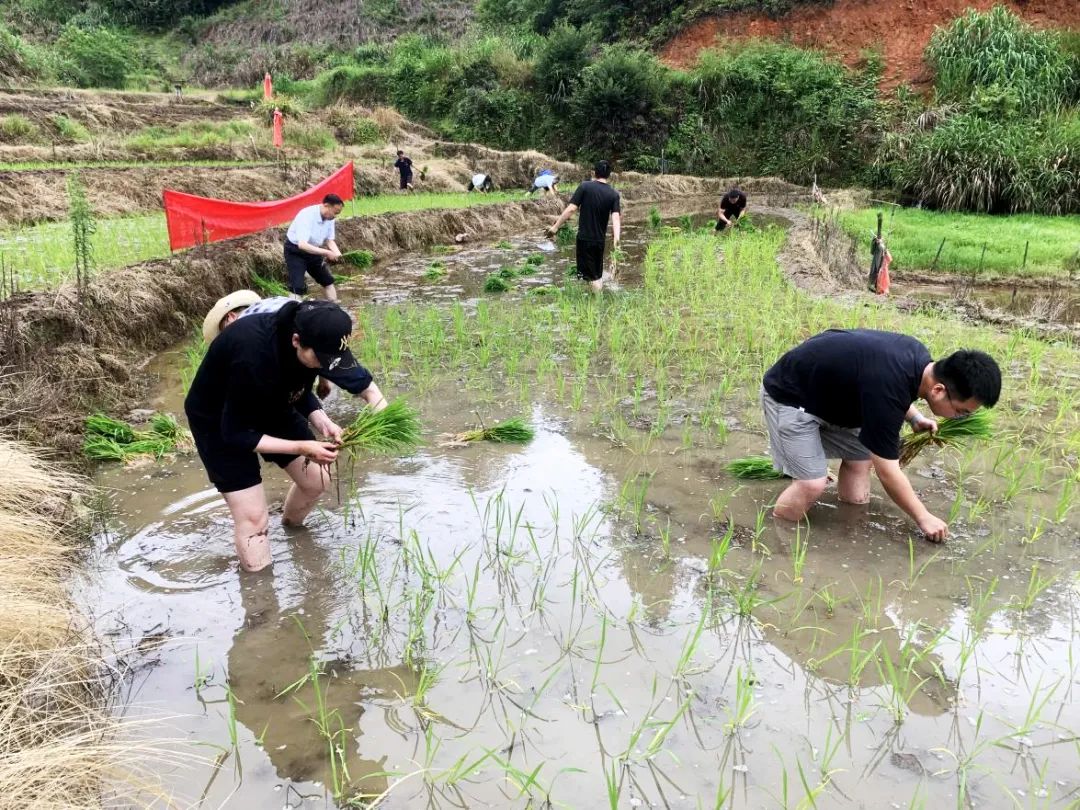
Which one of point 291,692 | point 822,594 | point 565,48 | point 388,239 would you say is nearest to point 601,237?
point 388,239

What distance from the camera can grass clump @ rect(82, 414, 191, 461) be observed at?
4.07 metres

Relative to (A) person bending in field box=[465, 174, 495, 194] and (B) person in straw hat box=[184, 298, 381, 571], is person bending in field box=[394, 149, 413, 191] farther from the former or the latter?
(B) person in straw hat box=[184, 298, 381, 571]

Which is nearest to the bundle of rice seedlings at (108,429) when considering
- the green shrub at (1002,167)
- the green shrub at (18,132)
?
the green shrub at (18,132)

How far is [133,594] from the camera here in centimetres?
291

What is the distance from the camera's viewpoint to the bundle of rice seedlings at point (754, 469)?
12.2 ft

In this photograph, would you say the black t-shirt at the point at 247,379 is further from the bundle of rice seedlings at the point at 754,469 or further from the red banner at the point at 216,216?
the red banner at the point at 216,216

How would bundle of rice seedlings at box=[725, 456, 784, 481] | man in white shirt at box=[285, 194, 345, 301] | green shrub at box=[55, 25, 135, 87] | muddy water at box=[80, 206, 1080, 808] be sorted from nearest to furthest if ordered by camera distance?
muddy water at box=[80, 206, 1080, 808]
bundle of rice seedlings at box=[725, 456, 784, 481]
man in white shirt at box=[285, 194, 345, 301]
green shrub at box=[55, 25, 135, 87]

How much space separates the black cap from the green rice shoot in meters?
1.72

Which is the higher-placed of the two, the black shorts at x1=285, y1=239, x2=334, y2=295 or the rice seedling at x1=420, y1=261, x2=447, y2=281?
the black shorts at x1=285, y1=239, x2=334, y2=295

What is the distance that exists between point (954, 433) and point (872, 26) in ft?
80.6

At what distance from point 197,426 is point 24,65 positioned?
22983 mm

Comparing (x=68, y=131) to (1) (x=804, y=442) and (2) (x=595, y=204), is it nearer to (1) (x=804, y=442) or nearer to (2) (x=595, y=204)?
(2) (x=595, y=204)

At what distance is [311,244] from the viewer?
6.77 m

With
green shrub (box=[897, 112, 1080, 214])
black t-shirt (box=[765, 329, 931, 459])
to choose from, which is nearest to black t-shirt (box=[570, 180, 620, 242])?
black t-shirt (box=[765, 329, 931, 459])
